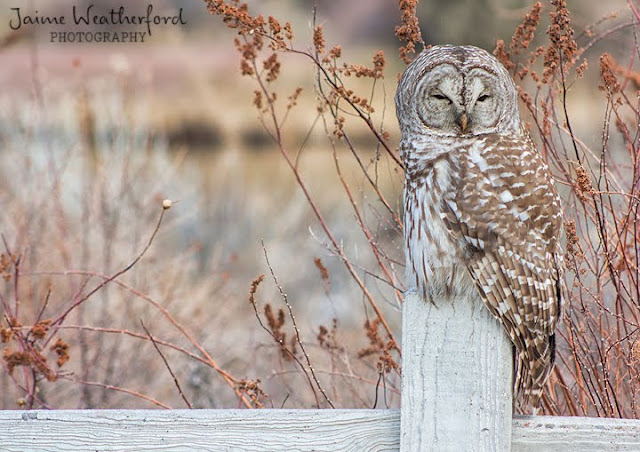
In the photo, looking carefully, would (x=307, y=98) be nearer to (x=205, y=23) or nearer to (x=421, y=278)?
(x=205, y=23)

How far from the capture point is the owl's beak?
104 inches

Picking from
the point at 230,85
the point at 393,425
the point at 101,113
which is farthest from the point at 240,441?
the point at 230,85

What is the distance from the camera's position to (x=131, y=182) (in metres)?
5.70

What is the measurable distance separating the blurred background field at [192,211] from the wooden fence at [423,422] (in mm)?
859

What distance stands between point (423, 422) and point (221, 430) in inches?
17.3

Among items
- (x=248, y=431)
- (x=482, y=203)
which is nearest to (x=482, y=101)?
(x=482, y=203)

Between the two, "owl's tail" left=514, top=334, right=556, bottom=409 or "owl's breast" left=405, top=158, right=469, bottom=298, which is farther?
"owl's breast" left=405, top=158, right=469, bottom=298

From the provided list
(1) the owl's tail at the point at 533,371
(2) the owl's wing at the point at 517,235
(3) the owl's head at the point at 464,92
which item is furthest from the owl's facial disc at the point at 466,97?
(1) the owl's tail at the point at 533,371

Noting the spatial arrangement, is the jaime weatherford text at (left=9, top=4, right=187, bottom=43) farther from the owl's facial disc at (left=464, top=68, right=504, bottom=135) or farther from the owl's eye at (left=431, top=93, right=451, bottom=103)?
the owl's facial disc at (left=464, top=68, right=504, bottom=135)

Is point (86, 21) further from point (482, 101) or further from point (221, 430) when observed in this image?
point (221, 430)

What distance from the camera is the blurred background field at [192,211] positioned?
5.18m

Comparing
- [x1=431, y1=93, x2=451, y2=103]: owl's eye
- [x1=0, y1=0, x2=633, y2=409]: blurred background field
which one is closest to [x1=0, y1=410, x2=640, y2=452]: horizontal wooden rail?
[x1=0, y1=0, x2=633, y2=409]: blurred background field

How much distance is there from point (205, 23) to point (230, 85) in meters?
1.44

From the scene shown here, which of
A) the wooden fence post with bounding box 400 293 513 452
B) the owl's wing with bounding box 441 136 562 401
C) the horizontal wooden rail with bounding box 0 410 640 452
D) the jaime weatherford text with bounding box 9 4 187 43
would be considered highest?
the jaime weatherford text with bounding box 9 4 187 43
